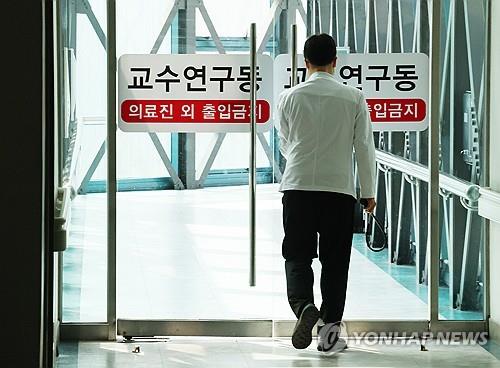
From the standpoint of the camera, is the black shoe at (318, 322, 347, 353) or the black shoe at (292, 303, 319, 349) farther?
the black shoe at (318, 322, 347, 353)

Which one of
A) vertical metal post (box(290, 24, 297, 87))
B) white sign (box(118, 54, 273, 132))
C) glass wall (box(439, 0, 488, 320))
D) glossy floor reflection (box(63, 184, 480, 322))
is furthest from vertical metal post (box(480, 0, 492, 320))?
white sign (box(118, 54, 273, 132))

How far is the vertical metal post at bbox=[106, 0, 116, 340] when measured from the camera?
17.6ft

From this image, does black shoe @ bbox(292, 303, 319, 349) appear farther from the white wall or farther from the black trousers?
the white wall

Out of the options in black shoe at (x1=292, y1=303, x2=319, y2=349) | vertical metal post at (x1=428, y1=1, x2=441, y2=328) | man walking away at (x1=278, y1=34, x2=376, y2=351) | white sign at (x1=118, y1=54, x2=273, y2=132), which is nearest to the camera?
black shoe at (x1=292, y1=303, x2=319, y2=349)

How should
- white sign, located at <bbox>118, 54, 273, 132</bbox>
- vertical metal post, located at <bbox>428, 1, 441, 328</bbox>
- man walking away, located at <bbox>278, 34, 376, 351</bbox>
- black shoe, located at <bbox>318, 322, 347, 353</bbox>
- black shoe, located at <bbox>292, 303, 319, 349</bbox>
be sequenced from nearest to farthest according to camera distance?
black shoe, located at <bbox>292, 303, 319, 349</bbox> < man walking away, located at <bbox>278, 34, 376, 351</bbox> < black shoe, located at <bbox>318, 322, 347, 353</bbox> < white sign, located at <bbox>118, 54, 273, 132</bbox> < vertical metal post, located at <bbox>428, 1, 441, 328</bbox>

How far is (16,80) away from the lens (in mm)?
2943

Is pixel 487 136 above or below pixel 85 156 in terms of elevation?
above

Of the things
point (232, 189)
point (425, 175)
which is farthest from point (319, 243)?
point (425, 175)

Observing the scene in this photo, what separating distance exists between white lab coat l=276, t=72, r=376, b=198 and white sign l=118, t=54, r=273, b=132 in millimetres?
349

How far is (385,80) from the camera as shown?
5492 mm

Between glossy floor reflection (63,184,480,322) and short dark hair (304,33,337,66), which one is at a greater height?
short dark hair (304,33,337,66)

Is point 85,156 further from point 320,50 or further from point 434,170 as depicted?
point 434,170

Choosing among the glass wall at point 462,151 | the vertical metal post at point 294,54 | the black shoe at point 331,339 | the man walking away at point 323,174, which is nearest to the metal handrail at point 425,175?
the glass wall at point 462,151

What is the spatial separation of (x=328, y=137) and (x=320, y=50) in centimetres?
44
